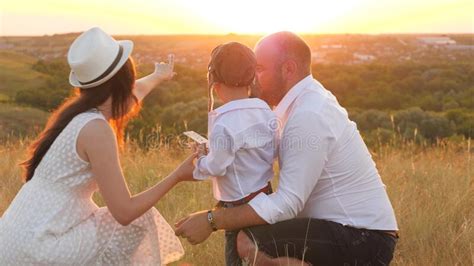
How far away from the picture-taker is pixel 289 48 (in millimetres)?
3252

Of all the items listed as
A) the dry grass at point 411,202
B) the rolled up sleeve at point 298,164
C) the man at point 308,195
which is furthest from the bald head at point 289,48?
the dry grass at point 411,202

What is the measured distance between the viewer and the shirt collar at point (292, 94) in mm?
3244

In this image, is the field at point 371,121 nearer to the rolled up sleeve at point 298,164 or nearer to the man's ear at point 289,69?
the rolled up sleeve at point 298,164

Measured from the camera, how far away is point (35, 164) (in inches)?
127

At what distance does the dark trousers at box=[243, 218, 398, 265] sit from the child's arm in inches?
16.1

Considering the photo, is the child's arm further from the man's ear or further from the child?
the man's ear

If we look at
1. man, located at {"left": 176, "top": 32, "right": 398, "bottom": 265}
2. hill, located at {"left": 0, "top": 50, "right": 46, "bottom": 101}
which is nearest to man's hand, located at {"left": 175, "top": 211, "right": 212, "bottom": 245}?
man, located at {"left": 176, "top": 32, "right": 398, "bottom": 265}

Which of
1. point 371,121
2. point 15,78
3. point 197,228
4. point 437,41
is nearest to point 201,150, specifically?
point 197,228

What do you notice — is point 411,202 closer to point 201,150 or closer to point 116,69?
point 201,150

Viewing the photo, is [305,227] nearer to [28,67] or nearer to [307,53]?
[307,53]

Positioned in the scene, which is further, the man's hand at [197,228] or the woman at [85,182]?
the man's hand at [197,228]

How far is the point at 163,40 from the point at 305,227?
55.9 m

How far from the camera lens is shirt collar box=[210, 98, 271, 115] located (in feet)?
10.1

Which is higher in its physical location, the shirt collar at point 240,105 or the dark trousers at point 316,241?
the shirt collar at point 240,105
